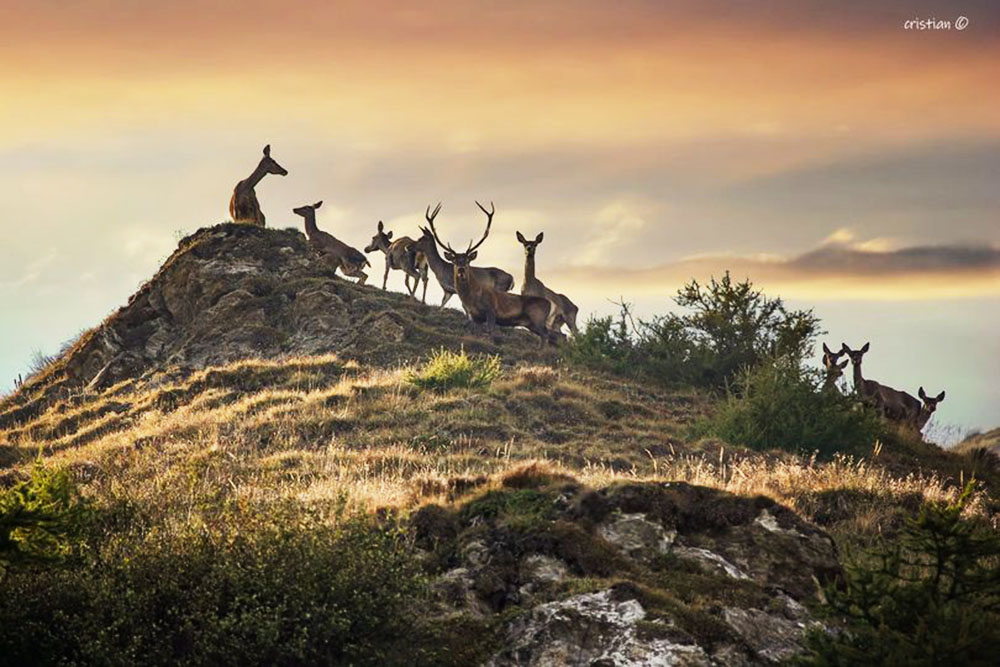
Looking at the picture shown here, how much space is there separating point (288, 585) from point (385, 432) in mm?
16130

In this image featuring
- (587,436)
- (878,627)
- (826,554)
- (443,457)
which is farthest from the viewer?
(587,436)

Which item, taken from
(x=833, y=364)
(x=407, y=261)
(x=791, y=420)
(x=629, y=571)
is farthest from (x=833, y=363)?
(x=629, y=571)

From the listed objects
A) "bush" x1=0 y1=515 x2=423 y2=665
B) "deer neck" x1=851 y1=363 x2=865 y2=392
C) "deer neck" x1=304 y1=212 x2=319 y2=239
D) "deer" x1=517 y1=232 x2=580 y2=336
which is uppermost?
"deer neck" x1=304 y1=212 x2=319 y2=239

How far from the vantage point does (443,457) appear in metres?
22.3

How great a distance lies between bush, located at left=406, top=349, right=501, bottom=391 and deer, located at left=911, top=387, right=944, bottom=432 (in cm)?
1452

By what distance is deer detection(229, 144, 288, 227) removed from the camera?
144ft

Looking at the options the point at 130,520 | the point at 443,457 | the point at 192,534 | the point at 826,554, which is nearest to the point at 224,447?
the point at 443,457

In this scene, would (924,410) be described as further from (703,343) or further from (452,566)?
(452,566)

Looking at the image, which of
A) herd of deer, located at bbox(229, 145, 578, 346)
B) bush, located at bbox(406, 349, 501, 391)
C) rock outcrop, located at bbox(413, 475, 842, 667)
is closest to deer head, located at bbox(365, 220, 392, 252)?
herd of deer, located at bbox(229, 145, 578, 346)

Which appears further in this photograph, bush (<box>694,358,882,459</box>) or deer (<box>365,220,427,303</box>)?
deer (<box>365,220,427,303</box>)

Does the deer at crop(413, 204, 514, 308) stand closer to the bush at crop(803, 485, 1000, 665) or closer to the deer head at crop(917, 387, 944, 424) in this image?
the deer head at crop(917, 387, 944, 424)

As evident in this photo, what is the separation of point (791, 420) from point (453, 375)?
30.7ft

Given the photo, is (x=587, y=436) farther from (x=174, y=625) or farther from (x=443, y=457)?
(x=174, y=625)

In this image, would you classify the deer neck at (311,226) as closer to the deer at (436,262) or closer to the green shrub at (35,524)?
the deer at (436,262)
